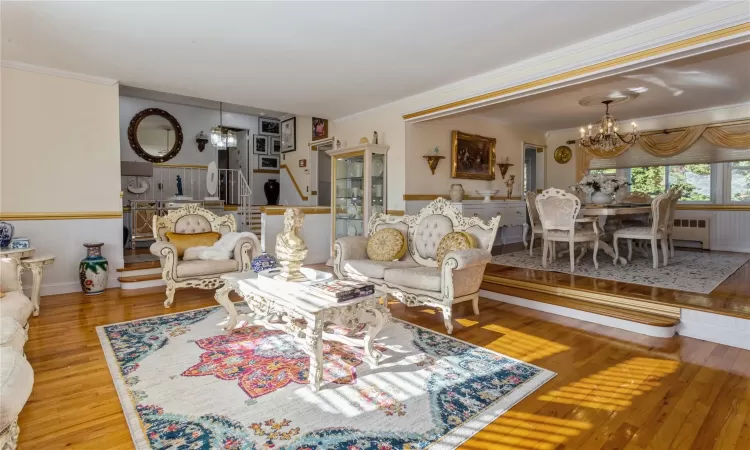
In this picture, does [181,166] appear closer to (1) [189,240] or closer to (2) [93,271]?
(2) [93,271]

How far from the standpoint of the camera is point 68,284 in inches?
189

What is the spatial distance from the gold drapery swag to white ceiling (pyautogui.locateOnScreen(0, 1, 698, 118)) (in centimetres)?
460

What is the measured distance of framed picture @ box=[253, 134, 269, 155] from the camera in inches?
401

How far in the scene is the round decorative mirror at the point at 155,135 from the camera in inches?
328

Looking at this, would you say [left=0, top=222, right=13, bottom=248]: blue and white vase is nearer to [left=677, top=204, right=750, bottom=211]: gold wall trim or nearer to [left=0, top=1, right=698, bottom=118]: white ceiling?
[left=0, top=1, right=698, bottom=118]: white ceiling

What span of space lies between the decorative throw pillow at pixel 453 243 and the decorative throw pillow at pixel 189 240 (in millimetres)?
2684

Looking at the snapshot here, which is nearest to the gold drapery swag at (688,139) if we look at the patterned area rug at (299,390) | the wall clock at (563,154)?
the wall clock at (563,154)

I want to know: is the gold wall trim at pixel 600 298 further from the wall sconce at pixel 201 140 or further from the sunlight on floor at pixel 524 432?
the wall sconce at pixel 201 140

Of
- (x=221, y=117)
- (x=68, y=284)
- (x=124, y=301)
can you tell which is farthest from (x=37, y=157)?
(x=221, y=117)

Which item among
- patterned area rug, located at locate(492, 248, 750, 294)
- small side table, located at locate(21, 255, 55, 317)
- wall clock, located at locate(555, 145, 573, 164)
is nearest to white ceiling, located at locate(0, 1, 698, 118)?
small side table, located at locate(21, 255, 55, 317)

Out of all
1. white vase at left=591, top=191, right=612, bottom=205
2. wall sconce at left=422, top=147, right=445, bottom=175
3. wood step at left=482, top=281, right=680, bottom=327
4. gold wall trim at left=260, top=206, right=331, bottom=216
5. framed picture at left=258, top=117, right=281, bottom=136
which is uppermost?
framed picture at left=258, top=117, right=281, bottom=136

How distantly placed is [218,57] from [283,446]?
3782mm

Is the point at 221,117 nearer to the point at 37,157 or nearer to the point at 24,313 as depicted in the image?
the point at 37,157

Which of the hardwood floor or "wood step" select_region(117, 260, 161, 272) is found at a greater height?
"wood step" select_region(117, 260, 161, 272)
